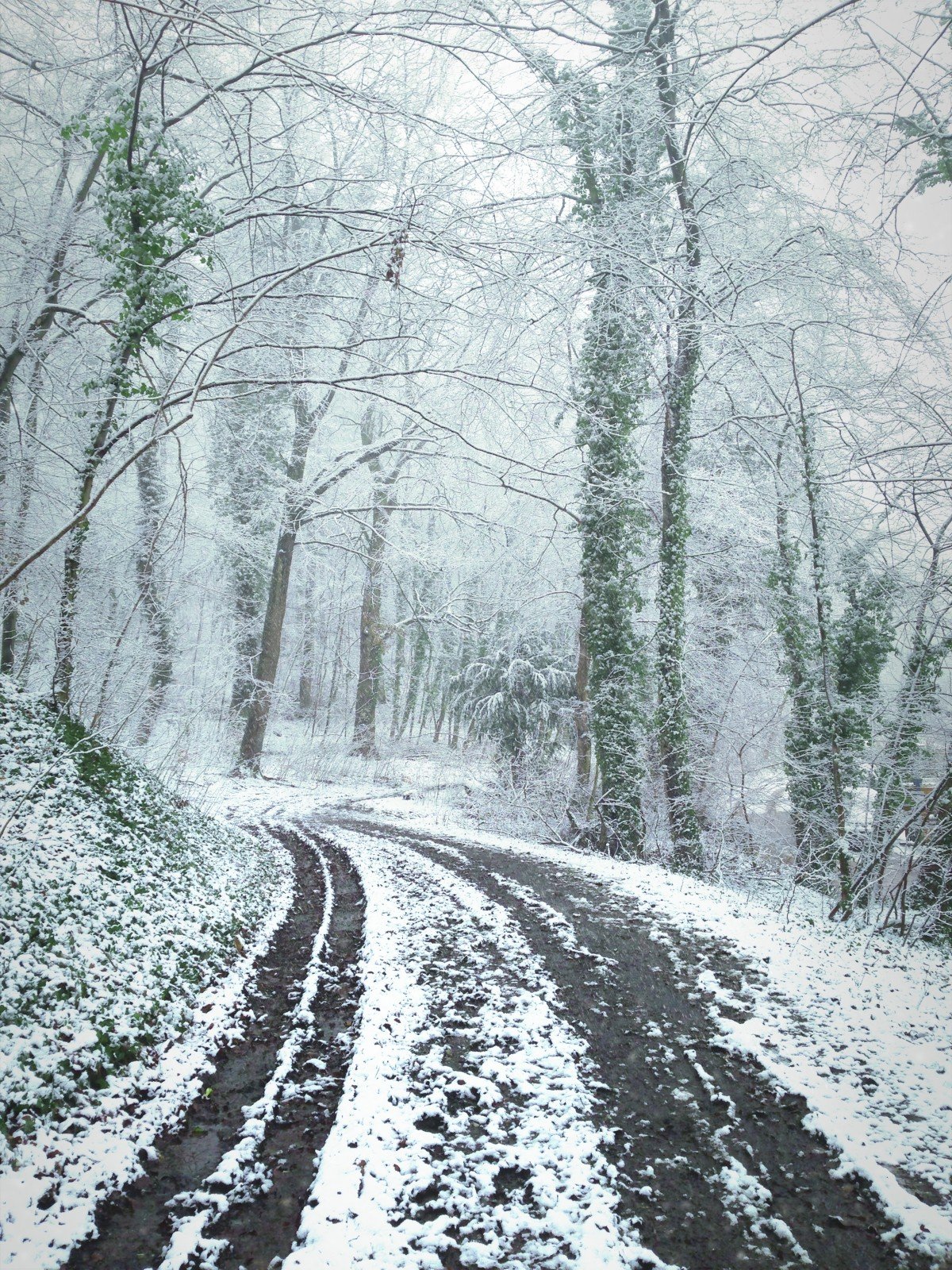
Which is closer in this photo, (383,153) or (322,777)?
(383,153)

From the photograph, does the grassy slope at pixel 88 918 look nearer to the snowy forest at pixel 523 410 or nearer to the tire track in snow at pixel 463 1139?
the snowy forest at pixel 523 410

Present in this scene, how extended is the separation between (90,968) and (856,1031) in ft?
13.6

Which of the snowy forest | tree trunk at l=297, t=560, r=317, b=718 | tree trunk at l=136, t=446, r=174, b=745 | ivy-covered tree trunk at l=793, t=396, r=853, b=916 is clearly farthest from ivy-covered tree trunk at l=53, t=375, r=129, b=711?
tree trunk at l=297, t=560, r=317, b=718

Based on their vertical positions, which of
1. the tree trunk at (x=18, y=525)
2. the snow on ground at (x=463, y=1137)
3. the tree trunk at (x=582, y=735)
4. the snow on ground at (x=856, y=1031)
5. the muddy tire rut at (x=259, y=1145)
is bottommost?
the muddy tire rut at (x=259, y=1145)

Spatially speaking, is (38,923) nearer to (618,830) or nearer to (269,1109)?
(269,1109)

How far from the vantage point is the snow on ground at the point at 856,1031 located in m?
2.32

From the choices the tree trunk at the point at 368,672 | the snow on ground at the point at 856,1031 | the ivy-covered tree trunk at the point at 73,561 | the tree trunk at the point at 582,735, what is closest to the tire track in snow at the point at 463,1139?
the snow on ground at the point at 856,1031

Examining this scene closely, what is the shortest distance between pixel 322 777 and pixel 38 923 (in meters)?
14.7

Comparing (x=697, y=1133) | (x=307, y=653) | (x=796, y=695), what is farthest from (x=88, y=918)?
(x=307, y=653)

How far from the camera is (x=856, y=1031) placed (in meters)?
3.36

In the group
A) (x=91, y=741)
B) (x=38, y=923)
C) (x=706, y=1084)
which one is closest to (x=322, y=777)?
(x=91, y=741)

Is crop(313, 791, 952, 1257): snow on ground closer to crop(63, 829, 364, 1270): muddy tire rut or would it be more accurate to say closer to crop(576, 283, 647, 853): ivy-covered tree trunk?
crop(63, 829, 364, 1270): muddy tire rut

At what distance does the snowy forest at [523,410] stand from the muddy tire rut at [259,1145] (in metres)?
0.08

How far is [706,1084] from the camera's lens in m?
2.89
